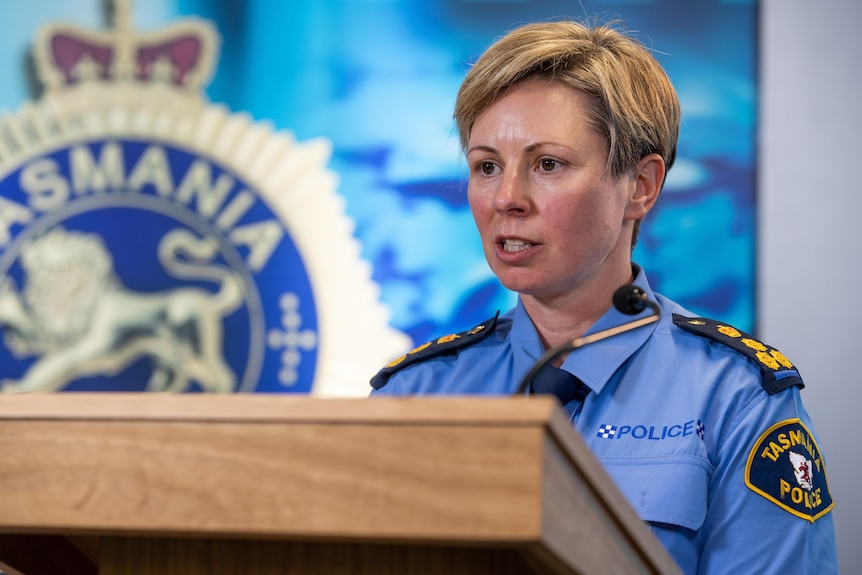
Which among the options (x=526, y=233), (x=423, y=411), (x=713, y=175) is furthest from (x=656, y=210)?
(x=423, y=411)

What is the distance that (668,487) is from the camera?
140cm

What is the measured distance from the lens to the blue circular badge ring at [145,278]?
9.19 ft

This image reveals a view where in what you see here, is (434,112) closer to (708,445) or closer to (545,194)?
(545,194)

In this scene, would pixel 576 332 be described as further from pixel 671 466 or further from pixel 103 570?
pixel 103 570

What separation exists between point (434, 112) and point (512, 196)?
48.3 inches

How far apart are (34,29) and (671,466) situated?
226 cm

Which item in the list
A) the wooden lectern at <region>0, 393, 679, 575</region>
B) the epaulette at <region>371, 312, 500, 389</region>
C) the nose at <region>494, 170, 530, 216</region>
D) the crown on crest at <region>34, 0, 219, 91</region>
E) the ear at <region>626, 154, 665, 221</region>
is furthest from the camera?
the crown on crest at <region>34, 0, 219, 91</region>

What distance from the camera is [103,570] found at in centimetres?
99

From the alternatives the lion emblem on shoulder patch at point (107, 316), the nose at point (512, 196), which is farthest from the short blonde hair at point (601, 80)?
the lion emblem on shoulder patch at point (107, 316)

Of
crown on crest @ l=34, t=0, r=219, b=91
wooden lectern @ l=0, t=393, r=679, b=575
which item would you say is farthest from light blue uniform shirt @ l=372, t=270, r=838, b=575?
crown on crest @ l=34, t=0, r=219, b=91

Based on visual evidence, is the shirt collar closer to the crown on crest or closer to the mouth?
the mouth

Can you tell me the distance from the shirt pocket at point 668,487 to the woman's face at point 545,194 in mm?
312

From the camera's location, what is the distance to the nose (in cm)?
155

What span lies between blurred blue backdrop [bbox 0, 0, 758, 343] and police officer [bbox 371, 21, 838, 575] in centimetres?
90
